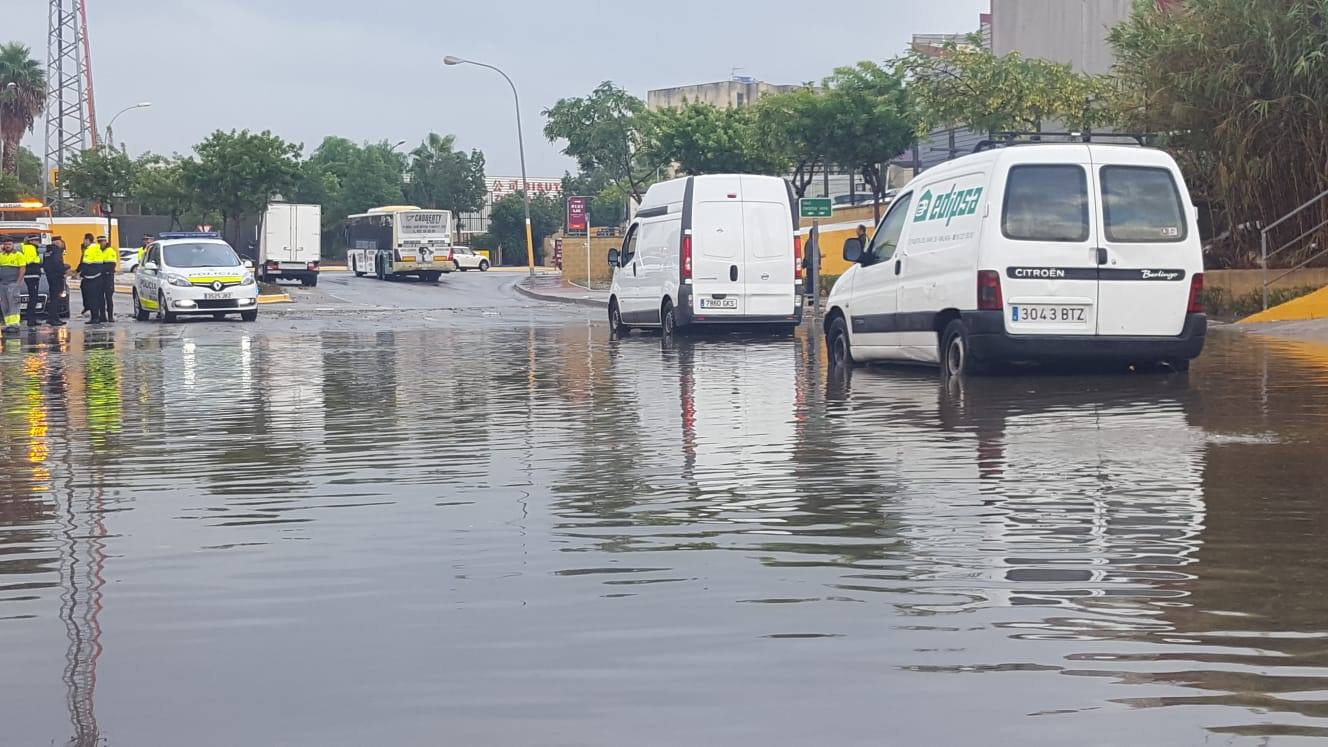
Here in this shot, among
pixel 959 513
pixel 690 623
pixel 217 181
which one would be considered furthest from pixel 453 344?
pixel 217 181

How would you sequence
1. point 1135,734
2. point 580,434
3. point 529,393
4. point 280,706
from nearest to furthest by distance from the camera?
point 1135,734 → point 280,706 → point 580,434 → point 529,393

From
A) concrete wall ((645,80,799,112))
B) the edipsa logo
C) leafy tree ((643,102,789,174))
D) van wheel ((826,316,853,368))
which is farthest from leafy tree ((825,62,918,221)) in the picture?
concrete wall ((645,80,799,112))

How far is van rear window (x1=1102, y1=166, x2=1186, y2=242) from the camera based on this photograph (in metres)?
14.3

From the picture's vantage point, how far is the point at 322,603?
6.16m

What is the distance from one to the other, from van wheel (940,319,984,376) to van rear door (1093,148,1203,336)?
1.08 meters

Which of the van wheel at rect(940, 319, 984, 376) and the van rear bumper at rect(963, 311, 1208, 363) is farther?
the van wheel at rect(940, 319, 984, 376)

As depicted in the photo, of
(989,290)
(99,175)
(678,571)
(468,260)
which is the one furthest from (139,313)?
(99,175)

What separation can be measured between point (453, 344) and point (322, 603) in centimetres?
1986

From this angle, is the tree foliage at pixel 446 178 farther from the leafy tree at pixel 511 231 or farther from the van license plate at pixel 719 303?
the van license plate at pixel 719 303

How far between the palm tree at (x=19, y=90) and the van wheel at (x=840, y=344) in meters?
83.5

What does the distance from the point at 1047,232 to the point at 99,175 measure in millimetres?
78797

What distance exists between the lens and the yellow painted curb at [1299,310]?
1008 inches

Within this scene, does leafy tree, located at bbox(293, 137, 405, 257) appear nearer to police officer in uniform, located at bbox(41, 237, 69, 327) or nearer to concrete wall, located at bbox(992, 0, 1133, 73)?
concrete wall, located at bbox(992, 0, 1133, 73)

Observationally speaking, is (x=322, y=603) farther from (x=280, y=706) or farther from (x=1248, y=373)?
(x=1248, y=373)
